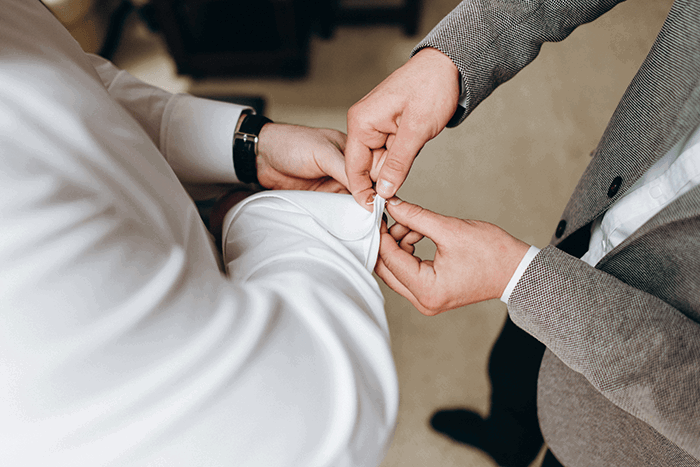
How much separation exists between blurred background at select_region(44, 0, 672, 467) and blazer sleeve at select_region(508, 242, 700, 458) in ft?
2.70

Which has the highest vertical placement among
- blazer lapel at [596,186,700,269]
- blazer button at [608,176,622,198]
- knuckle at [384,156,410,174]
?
blazer lapel at [596,186,700,269]

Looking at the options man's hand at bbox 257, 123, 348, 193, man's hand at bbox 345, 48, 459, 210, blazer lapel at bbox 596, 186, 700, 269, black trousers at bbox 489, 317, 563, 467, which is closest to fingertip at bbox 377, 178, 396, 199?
man's hand at bbox 345, 48, 459, 210

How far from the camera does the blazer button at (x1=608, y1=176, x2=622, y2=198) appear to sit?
61 centimetres

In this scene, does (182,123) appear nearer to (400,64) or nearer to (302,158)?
(302,158)

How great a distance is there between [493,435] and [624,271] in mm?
789

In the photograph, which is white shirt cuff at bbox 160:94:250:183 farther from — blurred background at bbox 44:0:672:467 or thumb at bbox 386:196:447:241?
blurred background at bbox 44:0:672:467

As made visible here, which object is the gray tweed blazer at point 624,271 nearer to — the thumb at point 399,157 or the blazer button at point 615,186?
the blazer button at point 615,186

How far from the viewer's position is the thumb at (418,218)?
0.68m

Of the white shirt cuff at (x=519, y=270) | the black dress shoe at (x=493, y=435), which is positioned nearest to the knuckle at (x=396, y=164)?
the white shirt cuff at (x=519, y=270)

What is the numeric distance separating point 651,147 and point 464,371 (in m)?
0.96

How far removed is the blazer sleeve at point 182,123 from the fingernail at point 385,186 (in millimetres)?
326

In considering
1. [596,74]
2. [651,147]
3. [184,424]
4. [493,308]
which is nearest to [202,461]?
[184,424]

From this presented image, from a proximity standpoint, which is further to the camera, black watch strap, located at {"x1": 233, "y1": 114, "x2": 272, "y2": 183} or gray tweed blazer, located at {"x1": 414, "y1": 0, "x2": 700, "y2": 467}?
black watch strap, located at {"x1": 233, "y1": 114, "x2": 272, "y2": 183}

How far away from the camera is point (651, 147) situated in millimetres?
566
